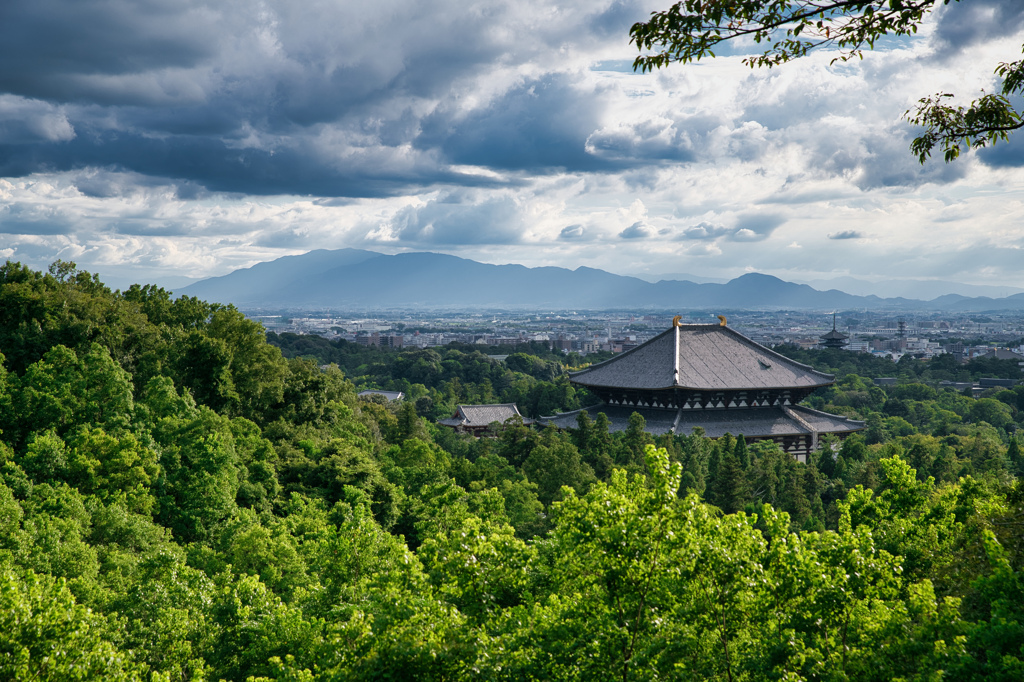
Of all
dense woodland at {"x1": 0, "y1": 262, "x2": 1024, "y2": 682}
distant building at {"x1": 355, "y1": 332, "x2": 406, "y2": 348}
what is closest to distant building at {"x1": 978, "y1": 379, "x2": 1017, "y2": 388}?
dense woodland at {"x1": 0, "y1": 262, "x2": 1024, "y2": 682}

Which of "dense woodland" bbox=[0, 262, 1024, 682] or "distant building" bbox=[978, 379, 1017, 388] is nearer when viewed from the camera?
"dense woodland" bbox=[0, 262, 1024, 682]

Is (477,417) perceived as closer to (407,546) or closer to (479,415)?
(479,415)

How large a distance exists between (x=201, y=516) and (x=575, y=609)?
44.4ft

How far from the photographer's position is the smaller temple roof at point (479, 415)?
55.4 m

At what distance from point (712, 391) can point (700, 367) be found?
241cm

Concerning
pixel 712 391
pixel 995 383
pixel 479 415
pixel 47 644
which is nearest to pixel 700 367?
pixel 712 391

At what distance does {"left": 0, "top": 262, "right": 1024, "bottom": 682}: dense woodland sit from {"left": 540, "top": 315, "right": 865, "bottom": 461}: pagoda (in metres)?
16.1

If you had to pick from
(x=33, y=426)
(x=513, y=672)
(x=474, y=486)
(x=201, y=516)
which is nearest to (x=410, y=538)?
(x=474, y=486)

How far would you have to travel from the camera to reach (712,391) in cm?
4866

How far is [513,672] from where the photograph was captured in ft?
28.3

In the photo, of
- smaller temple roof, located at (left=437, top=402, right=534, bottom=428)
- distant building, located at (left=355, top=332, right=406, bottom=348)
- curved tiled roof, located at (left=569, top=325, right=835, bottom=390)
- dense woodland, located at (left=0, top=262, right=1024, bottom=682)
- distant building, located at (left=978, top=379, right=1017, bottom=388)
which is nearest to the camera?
dense woodland, located at (left=0, top=262, right=1024, bottom=682)

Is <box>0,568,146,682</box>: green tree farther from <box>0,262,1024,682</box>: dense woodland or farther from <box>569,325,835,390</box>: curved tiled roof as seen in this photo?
<box>569,325,835,390</box>: curved tiled roof

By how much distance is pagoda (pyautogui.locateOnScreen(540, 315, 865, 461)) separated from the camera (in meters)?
47.8

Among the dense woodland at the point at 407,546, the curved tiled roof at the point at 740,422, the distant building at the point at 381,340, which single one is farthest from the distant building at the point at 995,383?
the distant building at the point at 381,340
